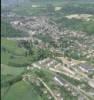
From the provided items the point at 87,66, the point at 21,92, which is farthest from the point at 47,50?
the point at 21,92

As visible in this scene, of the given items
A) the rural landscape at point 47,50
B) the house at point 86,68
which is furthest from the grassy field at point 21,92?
the house at point 86,68

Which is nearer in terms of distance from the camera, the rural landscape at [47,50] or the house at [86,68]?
the rural landscape at [47,50]

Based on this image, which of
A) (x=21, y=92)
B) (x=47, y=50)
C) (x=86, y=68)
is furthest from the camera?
(x=47, y=50)

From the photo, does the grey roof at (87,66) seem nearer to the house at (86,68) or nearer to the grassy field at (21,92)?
the house at (86,68)

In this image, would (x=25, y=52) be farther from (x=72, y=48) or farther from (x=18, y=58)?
(x=72, y=48)

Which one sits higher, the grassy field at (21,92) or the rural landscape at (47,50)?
the rural landscape at (47,50)

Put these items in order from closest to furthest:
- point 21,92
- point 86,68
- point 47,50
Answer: point 21,92 → point 86,68 → point 47,50

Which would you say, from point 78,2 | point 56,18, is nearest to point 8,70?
point 56,18

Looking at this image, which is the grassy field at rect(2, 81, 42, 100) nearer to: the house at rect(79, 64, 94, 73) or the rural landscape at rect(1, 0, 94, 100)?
the rural landscape at rect(1, 0, 94, 100)

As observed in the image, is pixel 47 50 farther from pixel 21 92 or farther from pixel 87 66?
pixel 21 92

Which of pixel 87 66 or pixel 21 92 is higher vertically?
pixel 87 66
